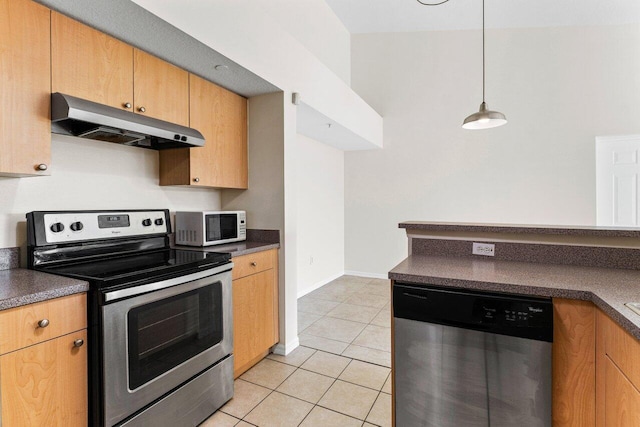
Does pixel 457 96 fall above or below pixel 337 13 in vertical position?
below

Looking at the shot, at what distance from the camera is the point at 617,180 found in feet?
13.5

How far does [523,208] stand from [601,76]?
5.92 ft

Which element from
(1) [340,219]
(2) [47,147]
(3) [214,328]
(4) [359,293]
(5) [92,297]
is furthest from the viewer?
(1) [340,219]

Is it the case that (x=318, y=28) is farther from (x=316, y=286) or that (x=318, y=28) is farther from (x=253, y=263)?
(x=316, y=286)

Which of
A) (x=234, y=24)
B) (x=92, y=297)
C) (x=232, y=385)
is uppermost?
(x=234, y=24)

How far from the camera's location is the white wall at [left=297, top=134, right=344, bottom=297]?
425cm

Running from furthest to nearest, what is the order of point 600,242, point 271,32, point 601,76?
A: point 601,76 < point 271,32 < point 600,242

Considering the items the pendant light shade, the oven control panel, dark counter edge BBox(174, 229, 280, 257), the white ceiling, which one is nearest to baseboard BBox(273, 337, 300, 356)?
dark counter edge BBox(174, 229, 280, 257)

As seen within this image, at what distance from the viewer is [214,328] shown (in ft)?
6.48

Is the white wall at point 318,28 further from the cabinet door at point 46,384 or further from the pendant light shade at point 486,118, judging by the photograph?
the cabinet door at point 46,384

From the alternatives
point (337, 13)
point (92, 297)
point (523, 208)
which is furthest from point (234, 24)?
point (523, 208)

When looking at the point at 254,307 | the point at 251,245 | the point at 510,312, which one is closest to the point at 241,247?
the point at 251,245

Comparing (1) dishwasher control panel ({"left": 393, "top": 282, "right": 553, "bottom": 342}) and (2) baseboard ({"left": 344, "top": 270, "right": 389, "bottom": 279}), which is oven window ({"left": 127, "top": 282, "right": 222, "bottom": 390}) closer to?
(1) dishwasher control panel ({"left": 393, "top": 282, "right": 553, "bottom": 342})

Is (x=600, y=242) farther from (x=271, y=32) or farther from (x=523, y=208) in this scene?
(x=523, y=208)
